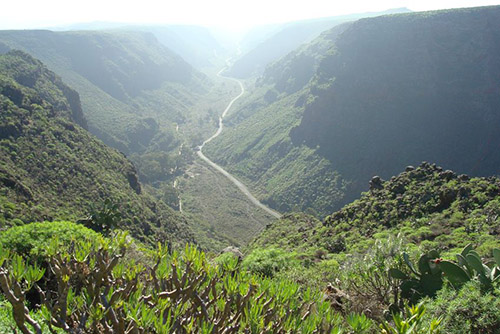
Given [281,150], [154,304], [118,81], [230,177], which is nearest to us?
[154,304]

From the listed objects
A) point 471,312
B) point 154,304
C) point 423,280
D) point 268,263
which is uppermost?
point 471,312

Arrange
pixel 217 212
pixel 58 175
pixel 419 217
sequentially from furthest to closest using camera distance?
pixel 217 212 < pixel 58 175 < pixel 419 217

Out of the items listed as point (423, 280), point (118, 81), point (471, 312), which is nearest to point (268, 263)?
point (423, 280)

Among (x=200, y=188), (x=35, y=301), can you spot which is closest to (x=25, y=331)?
(x=35, y=301)

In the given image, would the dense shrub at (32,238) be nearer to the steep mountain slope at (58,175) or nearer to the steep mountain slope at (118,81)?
the steep mountain slope at (58,175)

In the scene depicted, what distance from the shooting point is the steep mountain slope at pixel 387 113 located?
71000 millimetres

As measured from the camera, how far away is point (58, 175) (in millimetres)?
41562

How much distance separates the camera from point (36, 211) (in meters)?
31.0

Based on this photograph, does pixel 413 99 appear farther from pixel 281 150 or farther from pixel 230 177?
pixel 230 177

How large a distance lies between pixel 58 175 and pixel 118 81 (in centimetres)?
11598

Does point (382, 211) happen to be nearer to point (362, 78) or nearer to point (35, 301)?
point (35, 301)

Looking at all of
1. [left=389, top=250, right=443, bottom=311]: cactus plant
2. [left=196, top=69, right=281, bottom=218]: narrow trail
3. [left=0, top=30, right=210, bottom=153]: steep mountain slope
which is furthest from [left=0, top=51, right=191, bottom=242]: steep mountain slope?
[left=0, top=30, right=210, bottom=153]: steep mountain slope

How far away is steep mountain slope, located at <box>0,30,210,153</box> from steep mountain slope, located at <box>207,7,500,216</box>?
3231 cm

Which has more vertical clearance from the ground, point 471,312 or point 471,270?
point 471,270
